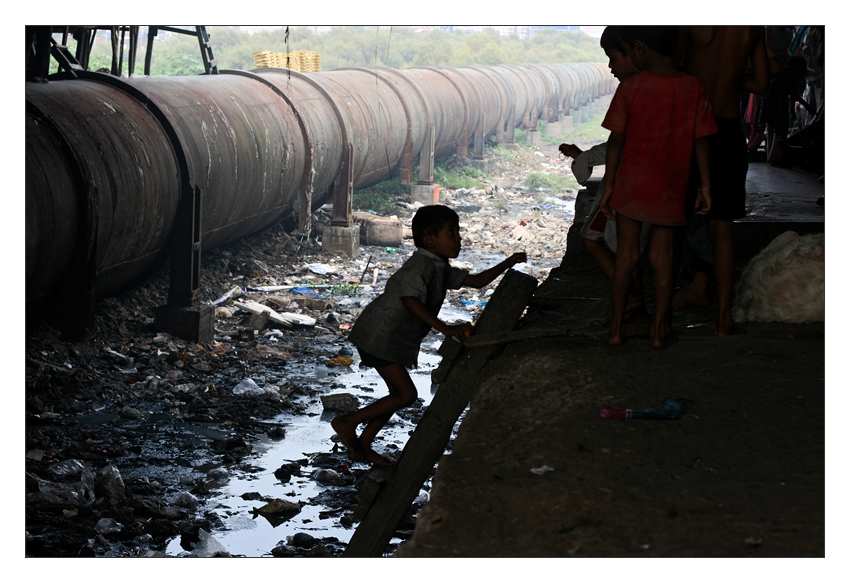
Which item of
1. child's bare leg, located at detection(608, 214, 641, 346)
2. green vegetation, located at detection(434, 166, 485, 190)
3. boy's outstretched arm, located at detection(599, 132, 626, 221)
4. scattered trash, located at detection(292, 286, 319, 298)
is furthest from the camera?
green vegetation, located at detection(434, 166, 485, 190)

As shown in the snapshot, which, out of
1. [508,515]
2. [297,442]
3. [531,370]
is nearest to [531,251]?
[297,442]

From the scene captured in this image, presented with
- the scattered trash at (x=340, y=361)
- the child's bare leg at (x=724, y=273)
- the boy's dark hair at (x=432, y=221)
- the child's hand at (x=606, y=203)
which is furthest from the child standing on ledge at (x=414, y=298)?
the scattered trash at (x=340, y=361)

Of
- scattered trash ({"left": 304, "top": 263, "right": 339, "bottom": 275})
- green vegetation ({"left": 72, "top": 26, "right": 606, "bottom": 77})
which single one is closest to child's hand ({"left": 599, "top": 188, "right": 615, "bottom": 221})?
scattered trash ({"left": 304, "top": 263, "right": 339, "bottom": 275})

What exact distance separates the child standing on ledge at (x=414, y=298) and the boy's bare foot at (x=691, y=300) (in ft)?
2.58

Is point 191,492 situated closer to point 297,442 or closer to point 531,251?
point 297,442

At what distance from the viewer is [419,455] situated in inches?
113

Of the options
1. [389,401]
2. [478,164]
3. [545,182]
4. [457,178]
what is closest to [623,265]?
[389,401]

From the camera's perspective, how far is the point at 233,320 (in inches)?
272

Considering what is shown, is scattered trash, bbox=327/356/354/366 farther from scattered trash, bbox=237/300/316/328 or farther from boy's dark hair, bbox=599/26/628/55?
boy's dark hair, bbox=599/26/628/55

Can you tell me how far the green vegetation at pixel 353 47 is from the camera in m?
27.5

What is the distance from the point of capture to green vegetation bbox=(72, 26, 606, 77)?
27.5 meters

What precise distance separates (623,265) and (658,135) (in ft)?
1.52

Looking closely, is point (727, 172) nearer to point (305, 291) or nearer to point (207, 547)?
point (207, 547)

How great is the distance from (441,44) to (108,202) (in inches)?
1235
